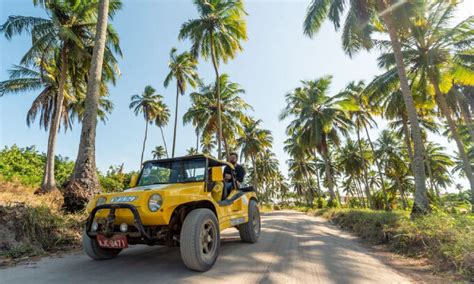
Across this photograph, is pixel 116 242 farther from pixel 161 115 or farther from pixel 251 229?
pixel 161 115

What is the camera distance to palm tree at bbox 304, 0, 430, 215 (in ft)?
28.7

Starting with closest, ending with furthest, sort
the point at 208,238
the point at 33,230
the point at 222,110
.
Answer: the point at 208,238
the point at 33,230
the point at 222,110

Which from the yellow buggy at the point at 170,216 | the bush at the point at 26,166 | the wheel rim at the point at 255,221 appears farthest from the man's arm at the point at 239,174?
the bush at the point at 26,166

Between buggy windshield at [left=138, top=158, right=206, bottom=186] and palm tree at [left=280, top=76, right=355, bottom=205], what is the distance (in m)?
20.6

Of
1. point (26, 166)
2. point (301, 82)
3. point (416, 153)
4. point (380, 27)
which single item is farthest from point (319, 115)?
point (26, 166)

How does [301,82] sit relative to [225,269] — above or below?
above

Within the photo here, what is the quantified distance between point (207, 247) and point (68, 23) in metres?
15.9

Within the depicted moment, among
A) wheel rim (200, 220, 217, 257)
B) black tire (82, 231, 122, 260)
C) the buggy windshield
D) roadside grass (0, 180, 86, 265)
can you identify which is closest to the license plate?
black tire (82, 231, 122, 260)

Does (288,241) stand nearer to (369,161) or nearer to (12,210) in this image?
(12,210)

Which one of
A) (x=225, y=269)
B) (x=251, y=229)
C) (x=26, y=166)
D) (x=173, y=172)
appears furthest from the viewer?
(x=26, y=166)

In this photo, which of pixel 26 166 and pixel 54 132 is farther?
pixel 26 166

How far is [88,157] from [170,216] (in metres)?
5.30

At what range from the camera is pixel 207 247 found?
407cm

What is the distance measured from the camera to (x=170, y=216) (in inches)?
143
